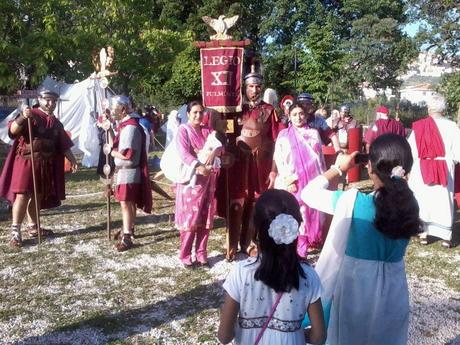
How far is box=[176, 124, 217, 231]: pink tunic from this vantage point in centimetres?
453

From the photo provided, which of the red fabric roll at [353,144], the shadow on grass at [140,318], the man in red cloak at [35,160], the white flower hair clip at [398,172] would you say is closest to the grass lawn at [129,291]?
the shadow on grass at [140,318]

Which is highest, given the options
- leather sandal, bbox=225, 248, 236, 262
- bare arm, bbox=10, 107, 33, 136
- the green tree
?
the green tree

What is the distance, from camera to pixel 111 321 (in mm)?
3693

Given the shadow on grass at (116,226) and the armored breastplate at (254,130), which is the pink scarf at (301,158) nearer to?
the armored breastplate at (254,130)

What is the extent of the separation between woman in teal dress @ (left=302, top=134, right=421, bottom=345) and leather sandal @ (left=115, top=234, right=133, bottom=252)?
3414 mm

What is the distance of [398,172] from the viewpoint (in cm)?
202

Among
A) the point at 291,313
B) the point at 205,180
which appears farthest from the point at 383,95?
the point at 291,313

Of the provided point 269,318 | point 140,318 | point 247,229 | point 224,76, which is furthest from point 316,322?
point 224,76

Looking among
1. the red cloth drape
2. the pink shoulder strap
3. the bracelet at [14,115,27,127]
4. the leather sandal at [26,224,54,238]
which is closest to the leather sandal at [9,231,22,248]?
the leather sandal at [26,224,54,238]

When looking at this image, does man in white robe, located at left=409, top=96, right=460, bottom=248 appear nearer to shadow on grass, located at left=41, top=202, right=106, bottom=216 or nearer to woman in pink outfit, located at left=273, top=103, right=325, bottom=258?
woman in pink outfit, located at left=273, top=103, right=325, bottom=258

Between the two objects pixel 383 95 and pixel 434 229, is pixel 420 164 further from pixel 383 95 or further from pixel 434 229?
pixel 383 95

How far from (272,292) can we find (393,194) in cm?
64

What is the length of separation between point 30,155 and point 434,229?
15.5 ft

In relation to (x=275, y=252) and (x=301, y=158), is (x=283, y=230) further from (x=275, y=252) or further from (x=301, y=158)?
(x=301, y=158)
